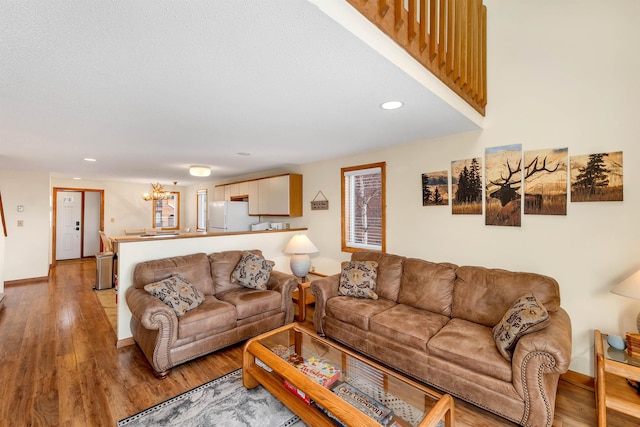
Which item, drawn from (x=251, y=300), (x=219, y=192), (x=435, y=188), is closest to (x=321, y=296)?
(x=251, y=300)

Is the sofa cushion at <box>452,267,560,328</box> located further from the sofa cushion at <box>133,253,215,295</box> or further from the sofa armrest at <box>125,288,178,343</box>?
the sofa cushion at <box>133,253,215,295</box>

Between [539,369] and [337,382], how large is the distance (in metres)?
1.27

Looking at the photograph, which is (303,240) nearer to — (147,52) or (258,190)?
(258,190)

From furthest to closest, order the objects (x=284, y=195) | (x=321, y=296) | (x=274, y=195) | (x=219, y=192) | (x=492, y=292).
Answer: (x=219, y=192)
(x=274, y=195)
(x=284, y=195)
(x=321, y=296)
(x=492, y=292)

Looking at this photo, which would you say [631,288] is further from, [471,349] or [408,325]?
[408,325]

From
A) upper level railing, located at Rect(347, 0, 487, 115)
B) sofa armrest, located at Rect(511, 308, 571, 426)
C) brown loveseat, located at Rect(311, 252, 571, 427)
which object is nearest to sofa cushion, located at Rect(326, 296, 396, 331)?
brown loveseat, located at Rect(311, 252, 571, 427)

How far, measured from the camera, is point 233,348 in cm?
286

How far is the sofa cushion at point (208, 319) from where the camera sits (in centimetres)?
247

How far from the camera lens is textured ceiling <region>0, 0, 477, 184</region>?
1196mm

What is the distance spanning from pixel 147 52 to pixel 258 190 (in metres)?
3.99

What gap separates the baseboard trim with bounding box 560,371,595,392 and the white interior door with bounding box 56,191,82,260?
10406 millimetres

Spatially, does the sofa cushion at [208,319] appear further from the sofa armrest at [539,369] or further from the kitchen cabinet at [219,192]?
the kitchen cabinet at [219,192]

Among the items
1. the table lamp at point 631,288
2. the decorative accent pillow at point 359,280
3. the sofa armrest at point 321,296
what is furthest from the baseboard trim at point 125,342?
the table lamp at point 631,288

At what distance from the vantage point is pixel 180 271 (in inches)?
120
